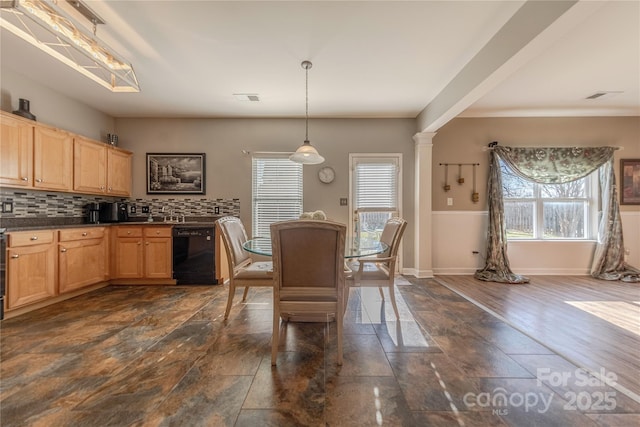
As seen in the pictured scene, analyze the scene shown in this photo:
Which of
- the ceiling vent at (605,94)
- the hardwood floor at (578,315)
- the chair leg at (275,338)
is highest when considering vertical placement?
the ceiling vent at (605,94)

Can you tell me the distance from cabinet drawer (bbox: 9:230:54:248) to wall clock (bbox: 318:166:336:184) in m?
3.37

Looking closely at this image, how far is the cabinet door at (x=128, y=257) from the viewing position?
3.61 meters

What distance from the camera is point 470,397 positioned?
1.45 m

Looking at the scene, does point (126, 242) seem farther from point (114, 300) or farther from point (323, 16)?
point (323, 16)

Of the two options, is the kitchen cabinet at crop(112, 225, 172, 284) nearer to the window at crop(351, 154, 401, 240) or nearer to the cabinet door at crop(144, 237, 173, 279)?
the cabinet door at crop(144, 237, 173, 279)

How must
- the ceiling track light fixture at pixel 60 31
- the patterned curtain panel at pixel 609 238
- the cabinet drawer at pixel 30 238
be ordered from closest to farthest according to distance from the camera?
1. the ceiling track light fixture at pixel 60 31
2. the cabinet drawer at pixel 30 238
3. the patterned curtain panel at pixel 609 238

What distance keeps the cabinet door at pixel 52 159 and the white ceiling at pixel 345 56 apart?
695mm

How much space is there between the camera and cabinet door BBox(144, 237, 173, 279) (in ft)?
12.0

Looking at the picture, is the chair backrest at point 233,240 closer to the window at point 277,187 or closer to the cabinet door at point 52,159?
the window at point 277,187

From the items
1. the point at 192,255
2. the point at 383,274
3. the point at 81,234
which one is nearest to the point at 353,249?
the point at 383,274

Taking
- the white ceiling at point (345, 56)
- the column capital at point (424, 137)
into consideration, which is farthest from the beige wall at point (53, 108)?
the column capital at point (424, 137)

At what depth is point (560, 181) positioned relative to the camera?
4102 millimetres

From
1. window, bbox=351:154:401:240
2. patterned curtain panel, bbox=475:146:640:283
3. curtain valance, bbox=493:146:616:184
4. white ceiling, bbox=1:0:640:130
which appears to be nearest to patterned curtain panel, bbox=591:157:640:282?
patterned curtain panel, bbox=475:146:640:283

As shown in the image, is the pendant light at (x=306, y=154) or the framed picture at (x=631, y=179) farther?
the framed picture at (x=631, y=179)
